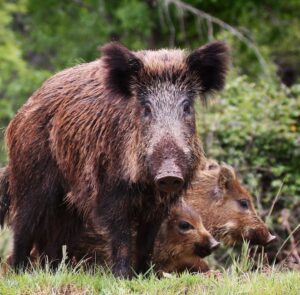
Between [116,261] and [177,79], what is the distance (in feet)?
5.34

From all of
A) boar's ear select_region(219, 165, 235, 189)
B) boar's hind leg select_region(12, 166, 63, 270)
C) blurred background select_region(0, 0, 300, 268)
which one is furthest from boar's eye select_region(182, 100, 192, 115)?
blurred background select_region(0, 0, 300, 268)

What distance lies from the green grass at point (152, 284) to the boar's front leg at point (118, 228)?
0.97 ft

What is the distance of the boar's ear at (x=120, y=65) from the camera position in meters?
7.49

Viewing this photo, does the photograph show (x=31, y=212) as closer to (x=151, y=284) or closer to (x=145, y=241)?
(x=145, y=241)

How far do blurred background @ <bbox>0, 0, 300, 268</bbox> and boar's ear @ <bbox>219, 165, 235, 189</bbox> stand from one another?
119 cm

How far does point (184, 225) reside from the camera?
9266 millimetres

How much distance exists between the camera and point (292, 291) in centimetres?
646

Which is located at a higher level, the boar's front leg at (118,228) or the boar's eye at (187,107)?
the boar's eye at (187,107)

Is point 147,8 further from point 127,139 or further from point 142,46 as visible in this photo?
point 127,139

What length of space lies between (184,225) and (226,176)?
1041mm

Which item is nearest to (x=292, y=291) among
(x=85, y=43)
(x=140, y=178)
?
(x=140, y=178)

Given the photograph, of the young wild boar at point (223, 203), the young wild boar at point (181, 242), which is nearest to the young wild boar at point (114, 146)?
the young wild boar at point (181, 242)

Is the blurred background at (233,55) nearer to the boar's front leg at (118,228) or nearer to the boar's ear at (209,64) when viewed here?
the boar's front leg at (118,228)

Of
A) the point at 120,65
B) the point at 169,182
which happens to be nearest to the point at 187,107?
the point at 120,65
